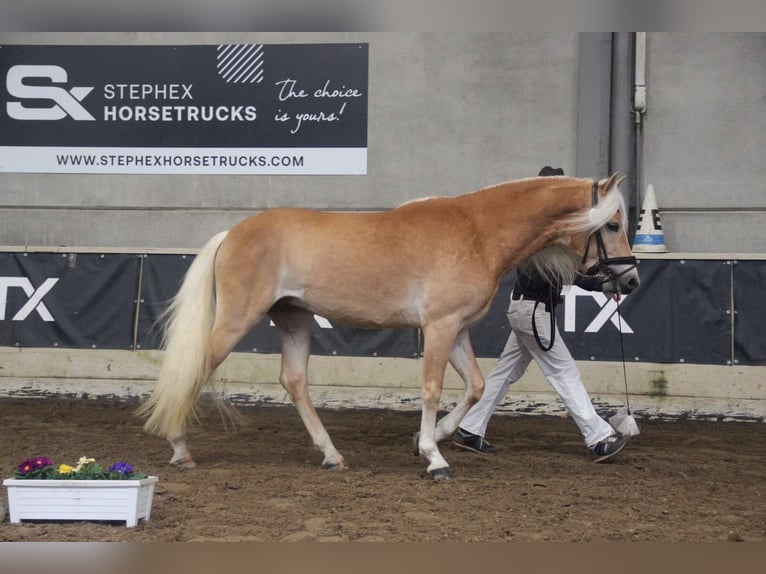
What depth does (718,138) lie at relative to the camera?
35.0ft

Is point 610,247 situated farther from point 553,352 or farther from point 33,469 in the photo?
point 33,469

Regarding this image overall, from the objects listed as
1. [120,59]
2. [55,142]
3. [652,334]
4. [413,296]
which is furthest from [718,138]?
[55,142]

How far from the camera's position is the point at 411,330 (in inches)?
374

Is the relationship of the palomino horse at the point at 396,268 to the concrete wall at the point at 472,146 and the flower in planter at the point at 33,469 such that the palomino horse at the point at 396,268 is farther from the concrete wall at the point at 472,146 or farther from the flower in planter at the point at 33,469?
the concrete wall at the point at 472,146

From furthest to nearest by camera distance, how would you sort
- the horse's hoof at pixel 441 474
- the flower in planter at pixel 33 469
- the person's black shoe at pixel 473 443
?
the person's black shoe at pixel 473 443 → the horse's hoof at pixel 441 474 → the flower in planter at pixel 33 469

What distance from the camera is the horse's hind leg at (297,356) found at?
21.1 feet

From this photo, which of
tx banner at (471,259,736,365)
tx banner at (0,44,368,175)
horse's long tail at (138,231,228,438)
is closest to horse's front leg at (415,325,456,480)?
horse's long tail at (138,231,228,438)

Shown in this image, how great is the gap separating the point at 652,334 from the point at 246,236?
4801mm

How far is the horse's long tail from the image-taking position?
603 centimetres

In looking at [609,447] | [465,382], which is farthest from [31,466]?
[609,447]

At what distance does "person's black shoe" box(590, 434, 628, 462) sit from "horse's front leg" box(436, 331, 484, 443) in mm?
1005

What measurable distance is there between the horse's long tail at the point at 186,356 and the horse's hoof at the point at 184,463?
7.9 inches

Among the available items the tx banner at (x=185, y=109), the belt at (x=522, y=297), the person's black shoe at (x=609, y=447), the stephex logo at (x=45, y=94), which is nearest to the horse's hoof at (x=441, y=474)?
the person's black shoe at (x=609, y=447)
